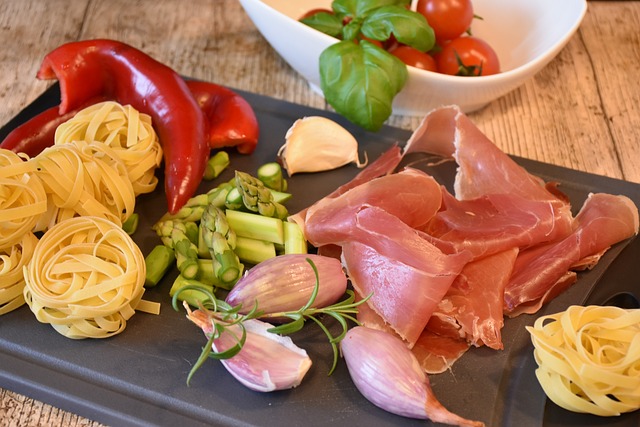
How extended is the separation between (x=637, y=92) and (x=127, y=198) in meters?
1.95

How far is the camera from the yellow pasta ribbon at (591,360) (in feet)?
4.96

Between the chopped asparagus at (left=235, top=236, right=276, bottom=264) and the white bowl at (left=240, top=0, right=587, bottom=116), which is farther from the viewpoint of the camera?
the white bowl at (left=240, top=0, right=587, bottom=116)

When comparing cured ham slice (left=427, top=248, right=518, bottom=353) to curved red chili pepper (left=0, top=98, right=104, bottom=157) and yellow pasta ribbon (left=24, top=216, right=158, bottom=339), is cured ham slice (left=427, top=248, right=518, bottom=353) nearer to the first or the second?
yellow pasta ribbon (left=24, top=216, right=158, bottom=339)

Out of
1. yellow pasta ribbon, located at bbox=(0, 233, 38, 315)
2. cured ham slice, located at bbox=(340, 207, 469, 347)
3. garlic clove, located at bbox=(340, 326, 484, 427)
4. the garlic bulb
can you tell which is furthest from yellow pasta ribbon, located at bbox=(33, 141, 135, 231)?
garlic clove, located at bbox=(340, 326, 484, 427)

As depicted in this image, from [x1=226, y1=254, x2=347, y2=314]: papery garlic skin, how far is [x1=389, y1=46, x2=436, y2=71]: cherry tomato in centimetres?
93

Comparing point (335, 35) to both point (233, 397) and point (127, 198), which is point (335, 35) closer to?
point (127, 198)

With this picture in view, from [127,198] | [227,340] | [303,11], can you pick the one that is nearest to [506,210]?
[227,340]

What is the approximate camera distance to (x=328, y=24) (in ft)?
8.04

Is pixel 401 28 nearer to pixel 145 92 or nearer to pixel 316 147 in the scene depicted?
pixel 316 147

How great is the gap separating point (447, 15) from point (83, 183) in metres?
1.34

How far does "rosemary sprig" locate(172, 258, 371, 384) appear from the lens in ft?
5.12

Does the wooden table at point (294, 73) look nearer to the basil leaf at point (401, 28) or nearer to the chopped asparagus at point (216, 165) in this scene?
the basil leaf at point (401, 28)

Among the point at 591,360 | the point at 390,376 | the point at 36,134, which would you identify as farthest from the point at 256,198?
the point at 591,360

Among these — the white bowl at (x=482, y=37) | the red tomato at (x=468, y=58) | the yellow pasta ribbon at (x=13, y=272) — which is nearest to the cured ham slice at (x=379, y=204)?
the white bowl at (x=482, y=37)
